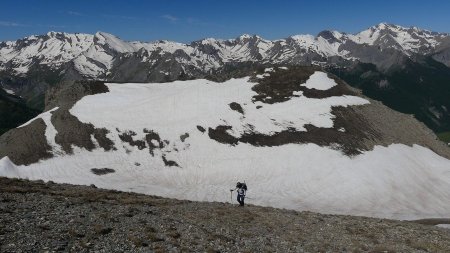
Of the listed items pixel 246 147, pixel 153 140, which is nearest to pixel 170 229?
pixel 246 147

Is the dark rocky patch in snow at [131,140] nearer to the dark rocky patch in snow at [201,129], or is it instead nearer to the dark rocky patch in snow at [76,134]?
the dark rocky patch in snow at [76,134]

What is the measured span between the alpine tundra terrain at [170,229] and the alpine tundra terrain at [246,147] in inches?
1276

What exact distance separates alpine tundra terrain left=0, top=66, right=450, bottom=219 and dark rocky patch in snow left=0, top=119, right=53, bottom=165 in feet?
0.69

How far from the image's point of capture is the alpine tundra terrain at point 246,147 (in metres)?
81.8

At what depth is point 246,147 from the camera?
97375mm

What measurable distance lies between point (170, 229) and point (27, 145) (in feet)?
226

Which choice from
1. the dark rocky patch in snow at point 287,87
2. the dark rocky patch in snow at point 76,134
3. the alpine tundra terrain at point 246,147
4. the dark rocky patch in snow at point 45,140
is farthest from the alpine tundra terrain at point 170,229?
the dark rocky patch in snow at point 287,87

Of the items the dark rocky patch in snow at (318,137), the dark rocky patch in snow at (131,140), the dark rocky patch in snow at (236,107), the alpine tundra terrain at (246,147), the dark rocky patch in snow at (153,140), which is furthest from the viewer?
the dark rocky patch in snow at (236,107)

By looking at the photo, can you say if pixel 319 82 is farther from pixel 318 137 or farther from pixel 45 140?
pixel 45 140

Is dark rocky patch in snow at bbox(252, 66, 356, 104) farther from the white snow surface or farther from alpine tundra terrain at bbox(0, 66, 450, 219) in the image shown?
the white snow surface

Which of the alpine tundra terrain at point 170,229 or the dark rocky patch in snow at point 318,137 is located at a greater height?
the dark rocky patch in snow at point 318,137

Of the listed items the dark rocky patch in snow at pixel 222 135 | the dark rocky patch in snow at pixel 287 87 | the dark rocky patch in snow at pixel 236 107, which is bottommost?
the dark rocky patch in snow at pixel 222 135

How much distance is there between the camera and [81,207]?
116ft

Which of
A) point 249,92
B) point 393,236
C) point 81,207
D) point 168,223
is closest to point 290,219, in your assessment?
point 393,236
